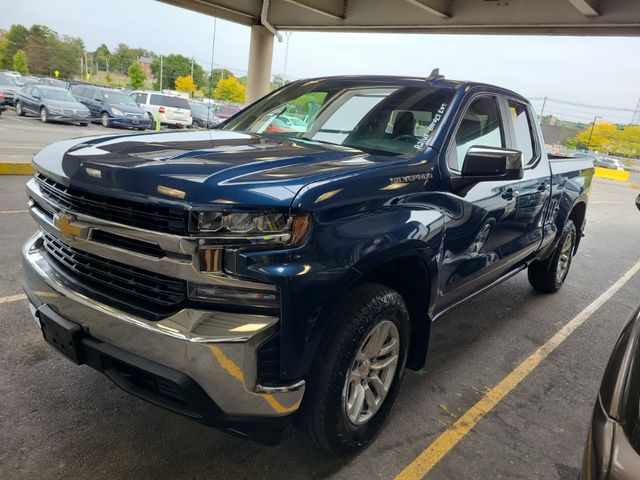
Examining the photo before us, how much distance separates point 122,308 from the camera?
2.01 m

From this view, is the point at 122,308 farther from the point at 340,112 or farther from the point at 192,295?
the point at 340,112

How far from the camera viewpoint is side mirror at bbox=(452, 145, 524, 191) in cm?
267

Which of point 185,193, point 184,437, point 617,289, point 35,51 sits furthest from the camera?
point 35,51

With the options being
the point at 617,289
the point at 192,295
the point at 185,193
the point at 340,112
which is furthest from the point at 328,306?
the point at 617,289

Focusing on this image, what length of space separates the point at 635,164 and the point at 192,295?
62306mm

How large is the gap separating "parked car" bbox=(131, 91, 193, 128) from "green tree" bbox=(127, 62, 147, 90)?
1260 inches

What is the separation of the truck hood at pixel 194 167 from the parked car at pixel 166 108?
19.8m

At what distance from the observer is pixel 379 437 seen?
270 cm

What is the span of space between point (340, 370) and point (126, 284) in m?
0.98

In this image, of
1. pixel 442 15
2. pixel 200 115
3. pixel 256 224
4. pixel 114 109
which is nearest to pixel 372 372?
pixel 256 224

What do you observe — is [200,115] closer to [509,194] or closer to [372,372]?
[509,194]

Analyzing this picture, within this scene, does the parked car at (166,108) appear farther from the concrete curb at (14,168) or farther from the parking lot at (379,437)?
the parking lot at (379,437)

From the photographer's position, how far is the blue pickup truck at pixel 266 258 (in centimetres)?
185

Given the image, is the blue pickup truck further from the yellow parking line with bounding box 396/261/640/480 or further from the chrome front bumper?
the yellow parking line with bounding box 396/261/640/480
